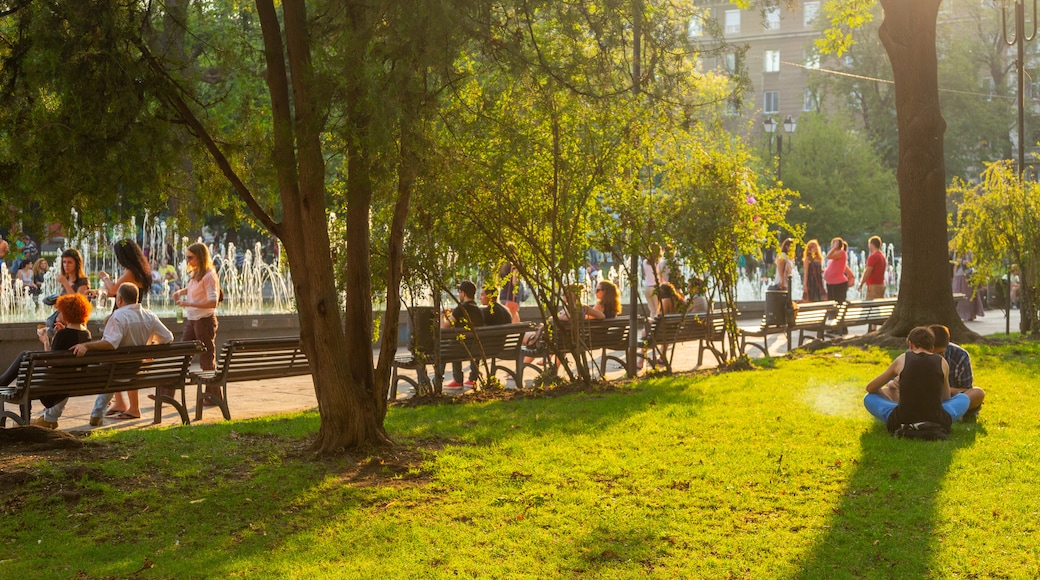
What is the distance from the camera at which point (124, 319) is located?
11.0 meters

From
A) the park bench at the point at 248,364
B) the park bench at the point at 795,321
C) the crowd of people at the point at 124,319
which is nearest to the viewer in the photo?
the crowd of people at the point at 124,319

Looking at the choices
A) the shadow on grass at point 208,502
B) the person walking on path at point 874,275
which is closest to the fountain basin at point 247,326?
the shadow on grass at point 208,502

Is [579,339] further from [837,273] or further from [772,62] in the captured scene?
[772,62]

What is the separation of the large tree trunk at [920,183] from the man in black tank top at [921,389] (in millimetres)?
7397

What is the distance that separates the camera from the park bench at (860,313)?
18547 millimetres

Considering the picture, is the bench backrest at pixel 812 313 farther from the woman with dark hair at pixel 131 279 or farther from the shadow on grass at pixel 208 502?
the woman with dark hair at pixel 131 279

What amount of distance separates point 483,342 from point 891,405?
4.77 m

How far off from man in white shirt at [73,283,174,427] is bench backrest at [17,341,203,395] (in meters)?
0.55

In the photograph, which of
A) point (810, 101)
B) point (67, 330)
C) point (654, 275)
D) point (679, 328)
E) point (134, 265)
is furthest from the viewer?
point (810, 101)

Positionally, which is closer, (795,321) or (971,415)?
(971,415)

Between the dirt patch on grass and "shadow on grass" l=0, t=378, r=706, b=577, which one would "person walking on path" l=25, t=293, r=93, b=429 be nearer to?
"shadow on grass" l=0, t=378, r=706, b=577

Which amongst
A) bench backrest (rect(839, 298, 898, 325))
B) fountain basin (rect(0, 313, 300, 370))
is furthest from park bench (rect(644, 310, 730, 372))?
fountain basin (rect(0, 313, 300, 370))

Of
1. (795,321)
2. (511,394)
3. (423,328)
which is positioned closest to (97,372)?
(423,328)

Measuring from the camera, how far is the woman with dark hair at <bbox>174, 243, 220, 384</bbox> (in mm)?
12328
